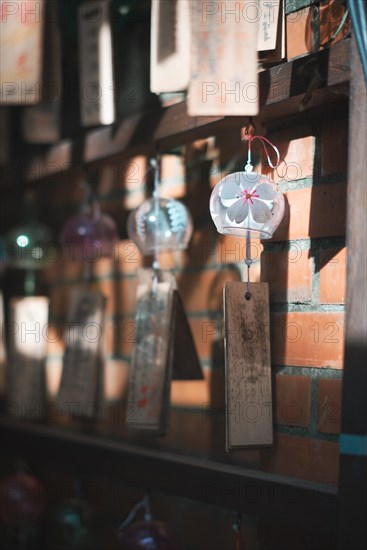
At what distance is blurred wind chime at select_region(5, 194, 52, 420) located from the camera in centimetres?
194

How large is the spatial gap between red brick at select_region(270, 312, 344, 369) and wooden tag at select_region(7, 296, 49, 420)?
0.79 meters

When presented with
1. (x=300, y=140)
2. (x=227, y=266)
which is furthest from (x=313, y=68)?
(x=227, y=266)

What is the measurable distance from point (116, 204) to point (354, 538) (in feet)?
Answer: 3.72

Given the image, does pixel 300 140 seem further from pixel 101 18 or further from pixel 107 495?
pixel 107 495

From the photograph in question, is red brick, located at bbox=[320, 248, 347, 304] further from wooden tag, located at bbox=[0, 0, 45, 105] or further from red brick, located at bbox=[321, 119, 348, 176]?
wooden tag, located at bbox=[0, 0, 45, 105]

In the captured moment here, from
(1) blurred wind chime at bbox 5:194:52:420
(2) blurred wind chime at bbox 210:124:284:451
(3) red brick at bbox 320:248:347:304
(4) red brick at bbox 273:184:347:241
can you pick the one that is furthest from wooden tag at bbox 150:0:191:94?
(1) blurred wind chime at bbox 5:194:52:420

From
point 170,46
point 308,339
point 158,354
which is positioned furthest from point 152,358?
point 170,46

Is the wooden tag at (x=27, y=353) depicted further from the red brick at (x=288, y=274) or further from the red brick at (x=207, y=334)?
the red brick at (x=288, y=274)

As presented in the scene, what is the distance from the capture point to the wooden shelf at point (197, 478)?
1159 mm

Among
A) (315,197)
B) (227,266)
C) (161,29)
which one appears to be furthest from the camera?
(227,266)

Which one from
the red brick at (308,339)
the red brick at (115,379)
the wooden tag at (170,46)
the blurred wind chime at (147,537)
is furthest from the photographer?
the red brick at (115,379)

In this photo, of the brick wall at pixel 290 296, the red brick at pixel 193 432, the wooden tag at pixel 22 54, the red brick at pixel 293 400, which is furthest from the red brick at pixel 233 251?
the wooden tag at pixel 22 54

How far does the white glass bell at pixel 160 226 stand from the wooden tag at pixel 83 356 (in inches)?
12.6

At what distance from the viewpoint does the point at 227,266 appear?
1.59 metres
